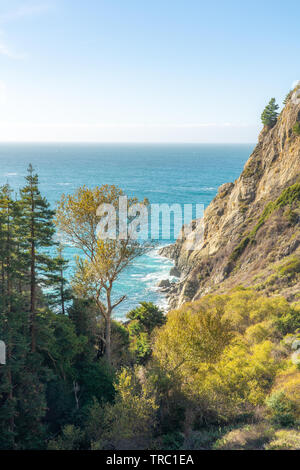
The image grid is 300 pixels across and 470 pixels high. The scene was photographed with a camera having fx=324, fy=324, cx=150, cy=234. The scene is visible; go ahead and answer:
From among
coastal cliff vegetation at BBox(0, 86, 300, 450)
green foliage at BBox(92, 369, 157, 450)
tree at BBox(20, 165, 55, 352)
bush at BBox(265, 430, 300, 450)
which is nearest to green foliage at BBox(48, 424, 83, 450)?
coastal cliff vegetation at BBox(0, 86, 300, 450)

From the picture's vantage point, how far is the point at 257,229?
49.0m

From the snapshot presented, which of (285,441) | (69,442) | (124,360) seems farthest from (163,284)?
(285,441)

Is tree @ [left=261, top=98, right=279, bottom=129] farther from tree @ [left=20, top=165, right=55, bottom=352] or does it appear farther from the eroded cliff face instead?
tree @ [left=20, top=165, right=55, bottom=352]

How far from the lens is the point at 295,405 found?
16078 millimetres

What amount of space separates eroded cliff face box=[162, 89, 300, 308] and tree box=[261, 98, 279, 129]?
1.60 metres

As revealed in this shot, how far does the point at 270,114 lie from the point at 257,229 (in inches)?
1134

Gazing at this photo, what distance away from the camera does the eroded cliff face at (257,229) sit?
4047 cm

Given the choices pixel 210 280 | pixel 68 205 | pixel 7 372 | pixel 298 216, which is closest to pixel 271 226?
pixel 298 216

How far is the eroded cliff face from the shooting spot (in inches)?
1593

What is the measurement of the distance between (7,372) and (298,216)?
38.0 m

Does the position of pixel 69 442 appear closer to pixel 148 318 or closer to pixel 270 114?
pixel 148 318

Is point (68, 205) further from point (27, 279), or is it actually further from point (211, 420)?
point (211, 420)

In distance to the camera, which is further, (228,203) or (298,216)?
(228,203)

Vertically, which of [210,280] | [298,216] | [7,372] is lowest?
[210,280]
